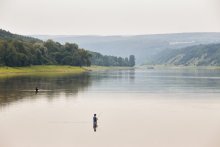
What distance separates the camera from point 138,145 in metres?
41.3

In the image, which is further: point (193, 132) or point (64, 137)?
point (193, 132)

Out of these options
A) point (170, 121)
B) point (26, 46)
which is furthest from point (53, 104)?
point (26, 46)

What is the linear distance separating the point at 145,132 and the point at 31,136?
10.3m

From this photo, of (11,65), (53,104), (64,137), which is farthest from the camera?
(11,65)

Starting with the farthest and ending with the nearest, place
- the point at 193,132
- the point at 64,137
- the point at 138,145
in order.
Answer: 1. the point at 193,132
2. the point at 64,137
3. the point at 138,145

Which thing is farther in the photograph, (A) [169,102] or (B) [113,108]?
(A) [169,102]

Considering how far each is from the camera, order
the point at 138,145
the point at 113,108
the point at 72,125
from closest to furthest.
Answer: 1. the point at 138,145
2. the point at 72,125
3. the point at 113,108

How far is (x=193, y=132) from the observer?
4759cm

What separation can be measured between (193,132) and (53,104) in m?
28.7

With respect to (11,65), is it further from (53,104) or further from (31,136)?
(31,136)

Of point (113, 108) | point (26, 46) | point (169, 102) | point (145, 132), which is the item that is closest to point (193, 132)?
point (145, 132)

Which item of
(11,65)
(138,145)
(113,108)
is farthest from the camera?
(11,65)

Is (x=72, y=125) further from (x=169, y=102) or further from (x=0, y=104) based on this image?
(x=169, y=102)

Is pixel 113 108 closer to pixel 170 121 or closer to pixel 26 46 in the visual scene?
pixel 170 121
